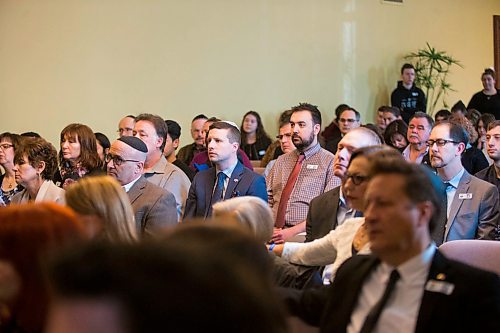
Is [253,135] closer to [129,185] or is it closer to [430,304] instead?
[129,185]

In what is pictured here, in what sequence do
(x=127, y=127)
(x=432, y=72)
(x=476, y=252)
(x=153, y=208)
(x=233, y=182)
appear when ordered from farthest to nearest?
(x=432, y=72) < (x=127, y=127) < (x=233, y=182) < (x=153, y=208) < (x=476, y=252)

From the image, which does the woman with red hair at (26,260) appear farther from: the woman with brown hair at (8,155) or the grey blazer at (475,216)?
the woman with brown hair at (8,155)

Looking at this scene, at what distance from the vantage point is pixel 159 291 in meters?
0.85

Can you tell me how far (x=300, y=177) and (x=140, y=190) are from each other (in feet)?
4.85

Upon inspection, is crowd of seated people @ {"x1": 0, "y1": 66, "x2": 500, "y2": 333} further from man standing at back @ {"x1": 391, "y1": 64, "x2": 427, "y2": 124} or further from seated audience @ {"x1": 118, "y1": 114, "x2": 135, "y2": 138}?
man standing at back @ {"x1": 391, "y1": 64, "x2": 427, "y2": 124}

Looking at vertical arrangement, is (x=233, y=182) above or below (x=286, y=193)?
above

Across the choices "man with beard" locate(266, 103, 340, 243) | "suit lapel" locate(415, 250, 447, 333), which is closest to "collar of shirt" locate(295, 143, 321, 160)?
"man with beard" locate(266, 103, 340, 243)

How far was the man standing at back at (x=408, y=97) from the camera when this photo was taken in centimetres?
1038

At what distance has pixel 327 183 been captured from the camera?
5348mm

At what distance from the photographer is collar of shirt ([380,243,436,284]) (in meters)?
2.04

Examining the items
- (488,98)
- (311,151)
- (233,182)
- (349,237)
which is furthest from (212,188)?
(488,98)

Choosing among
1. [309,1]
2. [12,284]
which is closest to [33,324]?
[12,284]

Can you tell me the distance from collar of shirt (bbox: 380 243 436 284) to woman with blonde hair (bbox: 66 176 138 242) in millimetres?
1004

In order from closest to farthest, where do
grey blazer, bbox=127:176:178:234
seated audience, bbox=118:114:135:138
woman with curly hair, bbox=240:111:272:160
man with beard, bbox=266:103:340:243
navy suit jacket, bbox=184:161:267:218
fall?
1. grey blazer, bbox=127:176:178:234
2. navy suit jacket, bbox=184:161:267:218
3. man with beard, bbox=266:103:340:243
4. seated audience, bbox=118:114:135:138
5. woman with curly hair, bbox=240:111:272:160
